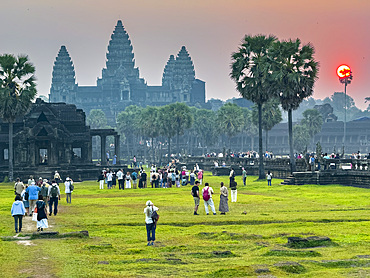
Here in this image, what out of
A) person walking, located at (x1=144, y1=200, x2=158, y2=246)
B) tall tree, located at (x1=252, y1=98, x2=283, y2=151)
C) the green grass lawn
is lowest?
the green grass lawn

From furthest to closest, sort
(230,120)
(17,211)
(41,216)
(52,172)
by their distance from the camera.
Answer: (230,120)
(52,172)
(17,211)
(41,216)

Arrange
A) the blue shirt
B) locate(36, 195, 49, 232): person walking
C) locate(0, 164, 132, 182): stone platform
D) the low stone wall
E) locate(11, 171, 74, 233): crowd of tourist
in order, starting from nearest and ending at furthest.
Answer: locate(36, 195, 49, 232): person walking
locate(11, 171, 74, 233): crowd of tourist
the blue shirt
the low stone wall
locate(0, 164, 132, 182): stone platform

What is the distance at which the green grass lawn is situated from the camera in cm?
2111

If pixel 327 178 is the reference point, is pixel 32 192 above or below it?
above

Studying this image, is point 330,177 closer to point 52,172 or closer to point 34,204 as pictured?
point 52,172

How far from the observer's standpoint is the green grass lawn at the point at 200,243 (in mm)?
21109

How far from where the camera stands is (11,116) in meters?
74.8

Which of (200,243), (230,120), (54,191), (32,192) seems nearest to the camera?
(200,243)

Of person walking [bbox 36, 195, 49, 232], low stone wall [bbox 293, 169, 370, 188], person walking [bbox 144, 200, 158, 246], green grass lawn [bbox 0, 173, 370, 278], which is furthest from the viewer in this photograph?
low stone wall [bbox 293, 169, 370, 188]

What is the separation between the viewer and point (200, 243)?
27.0m

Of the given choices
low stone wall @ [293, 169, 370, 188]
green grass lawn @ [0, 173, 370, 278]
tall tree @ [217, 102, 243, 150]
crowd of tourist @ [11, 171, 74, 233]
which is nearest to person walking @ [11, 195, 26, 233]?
crowd of tourist @ [11, 171, 74, 233]

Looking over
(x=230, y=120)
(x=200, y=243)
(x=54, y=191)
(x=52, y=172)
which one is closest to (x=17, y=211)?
(x=54, y=191)

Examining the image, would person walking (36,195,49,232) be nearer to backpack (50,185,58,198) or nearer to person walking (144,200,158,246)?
person walking (144,200,158,246)

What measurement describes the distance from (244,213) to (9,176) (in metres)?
41.8
